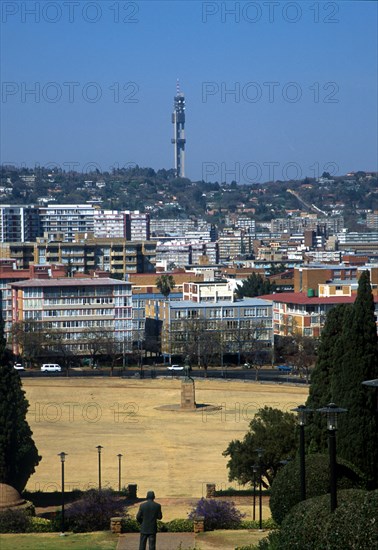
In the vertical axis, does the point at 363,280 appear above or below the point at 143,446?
above

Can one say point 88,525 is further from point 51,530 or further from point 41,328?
Answer: point 41,328

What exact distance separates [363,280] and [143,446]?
21679mm

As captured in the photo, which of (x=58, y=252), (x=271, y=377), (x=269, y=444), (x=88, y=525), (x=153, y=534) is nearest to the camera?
(x=153, y=534)

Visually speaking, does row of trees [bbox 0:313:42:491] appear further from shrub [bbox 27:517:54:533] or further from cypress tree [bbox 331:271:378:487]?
cypress tree [bbox 331:271:378:487]

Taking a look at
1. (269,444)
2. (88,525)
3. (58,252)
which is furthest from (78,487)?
(58,252)

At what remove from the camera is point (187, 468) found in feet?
152

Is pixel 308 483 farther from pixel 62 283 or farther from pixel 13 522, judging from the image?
pixel 62 283

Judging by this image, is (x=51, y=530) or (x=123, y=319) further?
(x=123, y=319)

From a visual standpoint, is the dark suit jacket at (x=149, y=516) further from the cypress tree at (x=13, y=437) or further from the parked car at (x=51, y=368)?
the parked car at (x=51, y=368)

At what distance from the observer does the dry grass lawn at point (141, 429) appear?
43.9 meters

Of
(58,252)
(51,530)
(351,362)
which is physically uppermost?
(58,252)

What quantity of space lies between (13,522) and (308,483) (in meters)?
7.27

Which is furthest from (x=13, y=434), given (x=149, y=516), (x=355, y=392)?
(x=149, y=516)

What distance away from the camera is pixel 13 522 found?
31781 mm
